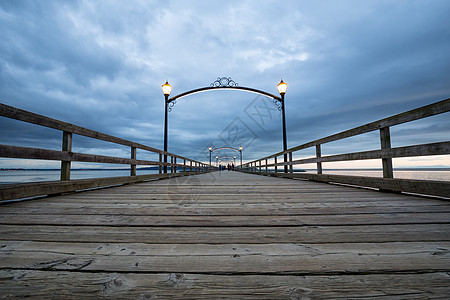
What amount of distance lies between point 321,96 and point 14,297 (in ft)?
110

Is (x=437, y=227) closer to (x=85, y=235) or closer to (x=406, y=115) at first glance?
(x=406, y=115)

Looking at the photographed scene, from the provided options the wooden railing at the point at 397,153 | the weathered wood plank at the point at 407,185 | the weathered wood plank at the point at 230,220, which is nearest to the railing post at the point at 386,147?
the wooden railing at the point at 397,153

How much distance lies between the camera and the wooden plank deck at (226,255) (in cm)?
66

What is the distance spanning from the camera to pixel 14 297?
0.62 meters

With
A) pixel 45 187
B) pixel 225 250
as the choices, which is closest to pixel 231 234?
pixel 225 250

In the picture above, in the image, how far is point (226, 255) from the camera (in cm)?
92

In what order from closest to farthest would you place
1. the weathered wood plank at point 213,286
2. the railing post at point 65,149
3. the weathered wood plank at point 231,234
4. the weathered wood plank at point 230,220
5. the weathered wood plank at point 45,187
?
the weathered wood plank at point 213,286 → the weathered wood plank at point 231,234 → the weathered wood plank at point 230,220 → the weathered wood plank at point 45,187 → the railing post at point 65,149

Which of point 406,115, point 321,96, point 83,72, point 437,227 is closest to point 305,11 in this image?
point 321,96

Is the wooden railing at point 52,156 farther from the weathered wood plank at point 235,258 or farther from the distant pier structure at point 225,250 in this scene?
the weathered wood plank at point 235,258

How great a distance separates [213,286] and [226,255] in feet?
0.79

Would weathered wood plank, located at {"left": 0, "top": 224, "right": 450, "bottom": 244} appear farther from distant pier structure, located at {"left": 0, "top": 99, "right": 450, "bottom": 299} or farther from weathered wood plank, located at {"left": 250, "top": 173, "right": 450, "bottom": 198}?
weathered wood plank, located at {"left": 250, "top": 173, "right": 450, "bottom": 198}

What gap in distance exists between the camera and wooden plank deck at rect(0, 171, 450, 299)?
66 cm

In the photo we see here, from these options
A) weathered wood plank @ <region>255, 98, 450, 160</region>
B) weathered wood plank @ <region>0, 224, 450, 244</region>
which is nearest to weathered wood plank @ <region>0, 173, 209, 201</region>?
weathered wood plank @ <region>0, 224, 450, 244</region>

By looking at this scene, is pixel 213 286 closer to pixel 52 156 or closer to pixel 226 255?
pixel 226 255
